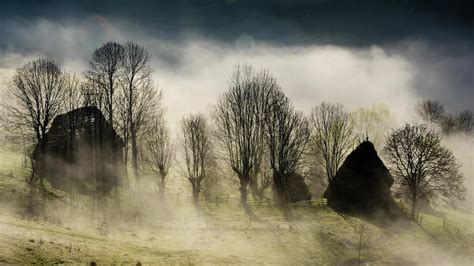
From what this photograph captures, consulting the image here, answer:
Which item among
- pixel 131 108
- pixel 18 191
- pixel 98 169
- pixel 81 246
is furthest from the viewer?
pixel 131 108

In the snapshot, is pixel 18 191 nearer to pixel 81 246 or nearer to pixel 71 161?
pixel 71 161

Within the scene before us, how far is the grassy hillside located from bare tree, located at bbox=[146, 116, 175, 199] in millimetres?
4049

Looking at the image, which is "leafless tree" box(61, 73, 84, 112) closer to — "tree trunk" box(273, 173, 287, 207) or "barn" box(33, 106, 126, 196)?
"barn" box(33, 106, 126, 196)

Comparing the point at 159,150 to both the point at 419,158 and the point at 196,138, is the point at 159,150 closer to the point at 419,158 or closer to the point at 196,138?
the point at 196,138

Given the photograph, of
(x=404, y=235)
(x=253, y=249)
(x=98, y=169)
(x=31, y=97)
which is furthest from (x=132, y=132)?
(x=404, y=235)

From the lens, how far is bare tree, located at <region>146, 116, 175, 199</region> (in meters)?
45.1

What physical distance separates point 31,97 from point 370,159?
133 feet

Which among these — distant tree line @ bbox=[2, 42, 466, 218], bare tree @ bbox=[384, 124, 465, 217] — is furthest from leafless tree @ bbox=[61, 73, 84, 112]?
bare tree @ bbox=[384, 124, 465, 217]

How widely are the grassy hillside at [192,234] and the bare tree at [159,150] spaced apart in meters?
4.05

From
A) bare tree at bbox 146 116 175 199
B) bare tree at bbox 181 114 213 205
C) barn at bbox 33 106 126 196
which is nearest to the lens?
barn at bbox 33 106 126 196

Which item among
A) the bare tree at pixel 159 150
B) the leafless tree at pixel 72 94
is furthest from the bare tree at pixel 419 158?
the leafless tree at pixel 72 94

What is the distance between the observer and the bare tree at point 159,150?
45.1 m

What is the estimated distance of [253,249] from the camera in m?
28.5

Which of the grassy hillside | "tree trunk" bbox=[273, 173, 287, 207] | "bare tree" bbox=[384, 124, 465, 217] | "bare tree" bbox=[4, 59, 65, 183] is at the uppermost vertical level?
"bare tree" bbox=[4, 59, 65, 183]
